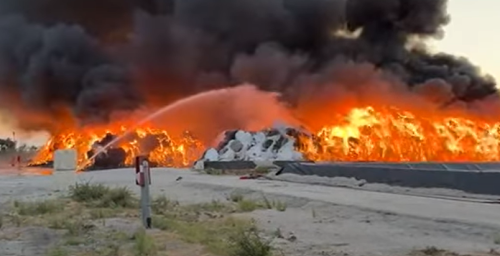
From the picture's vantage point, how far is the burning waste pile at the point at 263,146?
1638 inches

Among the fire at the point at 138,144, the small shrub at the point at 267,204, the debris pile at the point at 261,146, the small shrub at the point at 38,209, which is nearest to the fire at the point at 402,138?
the debris pile at the point at 261,146

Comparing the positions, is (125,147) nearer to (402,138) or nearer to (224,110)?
(224,110)

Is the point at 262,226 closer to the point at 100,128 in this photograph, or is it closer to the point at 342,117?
the point at 342,117

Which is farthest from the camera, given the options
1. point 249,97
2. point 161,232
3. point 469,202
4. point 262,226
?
point 249,97

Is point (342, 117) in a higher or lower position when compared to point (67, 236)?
higher

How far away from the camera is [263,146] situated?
4244 centimetres

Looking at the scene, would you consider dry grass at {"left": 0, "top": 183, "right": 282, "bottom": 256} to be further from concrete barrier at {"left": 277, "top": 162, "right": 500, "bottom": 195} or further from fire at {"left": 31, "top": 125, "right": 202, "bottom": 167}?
fire at {"left": 31, "top": 125, "right": 202, "bottom": 167}

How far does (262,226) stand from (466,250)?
384 cm

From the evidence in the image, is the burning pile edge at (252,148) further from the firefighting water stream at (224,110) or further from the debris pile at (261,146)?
the firefighting water stream at (224,110)

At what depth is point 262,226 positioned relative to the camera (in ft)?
37.2

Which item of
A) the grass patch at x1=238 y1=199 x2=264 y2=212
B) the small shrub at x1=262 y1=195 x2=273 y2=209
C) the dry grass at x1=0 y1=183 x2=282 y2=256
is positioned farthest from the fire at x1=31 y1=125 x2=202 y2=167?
the grass patch at x1=238 y1=199 x2=264 y2=212

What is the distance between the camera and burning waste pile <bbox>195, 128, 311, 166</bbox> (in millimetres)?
41594

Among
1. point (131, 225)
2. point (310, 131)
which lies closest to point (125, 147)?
point (310, 131)

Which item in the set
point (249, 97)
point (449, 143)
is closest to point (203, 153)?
point (249, 97)
